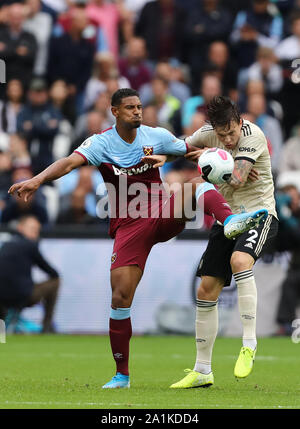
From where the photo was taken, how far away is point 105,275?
16078 mm

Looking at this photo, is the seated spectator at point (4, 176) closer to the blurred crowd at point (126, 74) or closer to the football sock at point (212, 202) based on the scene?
the blurred crowd at point (126, 74)

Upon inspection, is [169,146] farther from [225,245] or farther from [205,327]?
[205,327]

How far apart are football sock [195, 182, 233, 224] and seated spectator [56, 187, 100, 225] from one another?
312 inches

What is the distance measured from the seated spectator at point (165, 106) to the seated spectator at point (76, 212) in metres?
1.97

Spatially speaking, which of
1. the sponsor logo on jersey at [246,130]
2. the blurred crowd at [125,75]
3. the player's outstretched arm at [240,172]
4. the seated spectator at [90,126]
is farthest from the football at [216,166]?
the seated spectator at [90,126]

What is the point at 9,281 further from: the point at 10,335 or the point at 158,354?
the point at 158,354

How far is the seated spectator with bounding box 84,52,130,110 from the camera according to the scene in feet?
60.6

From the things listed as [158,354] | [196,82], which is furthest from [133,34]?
[158,354]

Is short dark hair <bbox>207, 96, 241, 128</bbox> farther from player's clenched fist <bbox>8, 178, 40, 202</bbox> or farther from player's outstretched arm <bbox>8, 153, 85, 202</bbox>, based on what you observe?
player's clenched fist <bbox>8, 178, 40, 202</bbox>

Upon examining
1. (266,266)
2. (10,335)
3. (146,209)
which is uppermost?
(146,209)

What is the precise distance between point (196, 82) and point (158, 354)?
7513mm

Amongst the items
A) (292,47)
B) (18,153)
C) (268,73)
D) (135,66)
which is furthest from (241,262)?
(135,66)

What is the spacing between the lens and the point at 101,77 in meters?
18.7

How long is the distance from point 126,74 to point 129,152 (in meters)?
10.4
